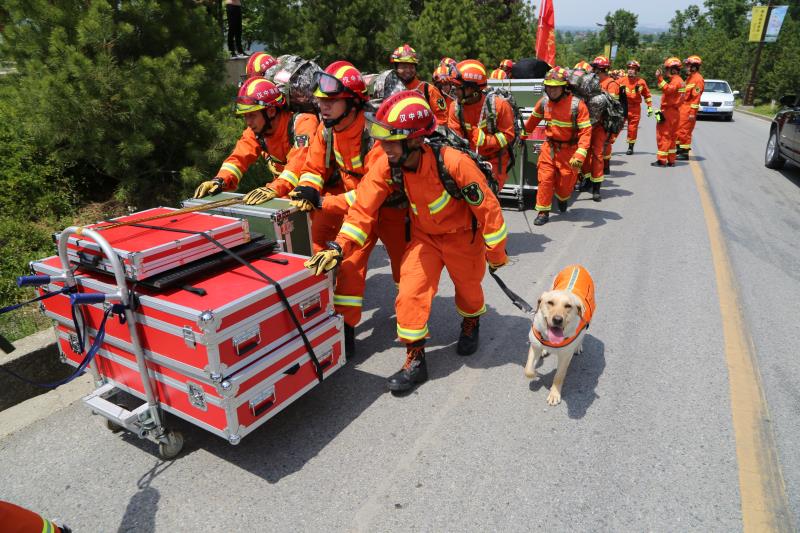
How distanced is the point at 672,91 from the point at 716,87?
14459mm

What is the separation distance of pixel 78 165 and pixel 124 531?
198 inches

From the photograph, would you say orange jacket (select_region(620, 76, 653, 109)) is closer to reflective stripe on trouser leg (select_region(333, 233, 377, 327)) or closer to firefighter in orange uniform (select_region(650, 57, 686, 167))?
firefighter in orange uniform (select_region(650, 57, 686, 167))

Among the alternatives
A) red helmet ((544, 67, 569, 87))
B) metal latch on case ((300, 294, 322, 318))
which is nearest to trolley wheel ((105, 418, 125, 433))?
metal latch on case ((300, 294, 322, 318))

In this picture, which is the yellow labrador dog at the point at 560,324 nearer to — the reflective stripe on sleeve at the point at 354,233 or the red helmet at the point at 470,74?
the reflective stripe on sleeve at the point at 354,233

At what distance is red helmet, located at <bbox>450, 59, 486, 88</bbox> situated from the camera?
20.7 feet

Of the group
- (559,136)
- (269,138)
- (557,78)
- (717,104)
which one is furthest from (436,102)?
(717,104)

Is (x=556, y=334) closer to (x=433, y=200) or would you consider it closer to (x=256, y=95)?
(x=433, y=200)

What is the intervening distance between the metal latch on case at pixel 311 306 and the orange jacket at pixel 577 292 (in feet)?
4.80

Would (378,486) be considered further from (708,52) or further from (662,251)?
Answer: (708,52)

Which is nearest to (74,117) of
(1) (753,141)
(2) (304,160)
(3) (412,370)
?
(2) (304,160)

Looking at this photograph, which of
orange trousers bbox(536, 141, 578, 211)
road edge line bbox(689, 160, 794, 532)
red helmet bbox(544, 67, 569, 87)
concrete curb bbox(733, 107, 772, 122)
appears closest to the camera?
road edge line bbox(689, 160, 794, 532)

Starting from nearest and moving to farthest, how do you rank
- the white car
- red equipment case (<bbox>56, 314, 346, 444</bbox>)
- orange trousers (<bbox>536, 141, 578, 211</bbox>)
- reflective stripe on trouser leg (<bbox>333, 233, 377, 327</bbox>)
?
red equipment case (<bbox>56, 314, 346, 444</bbox>)
reflective stripe on trouser leg (<bbox>333, 233, 377, 327</bbox>)
orange trousers (<bbox>536, 141, 578, 211</bbox>)
the white car

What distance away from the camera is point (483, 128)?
6629 millimetres

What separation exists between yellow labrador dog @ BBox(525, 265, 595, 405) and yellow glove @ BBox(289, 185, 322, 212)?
5.67ft
